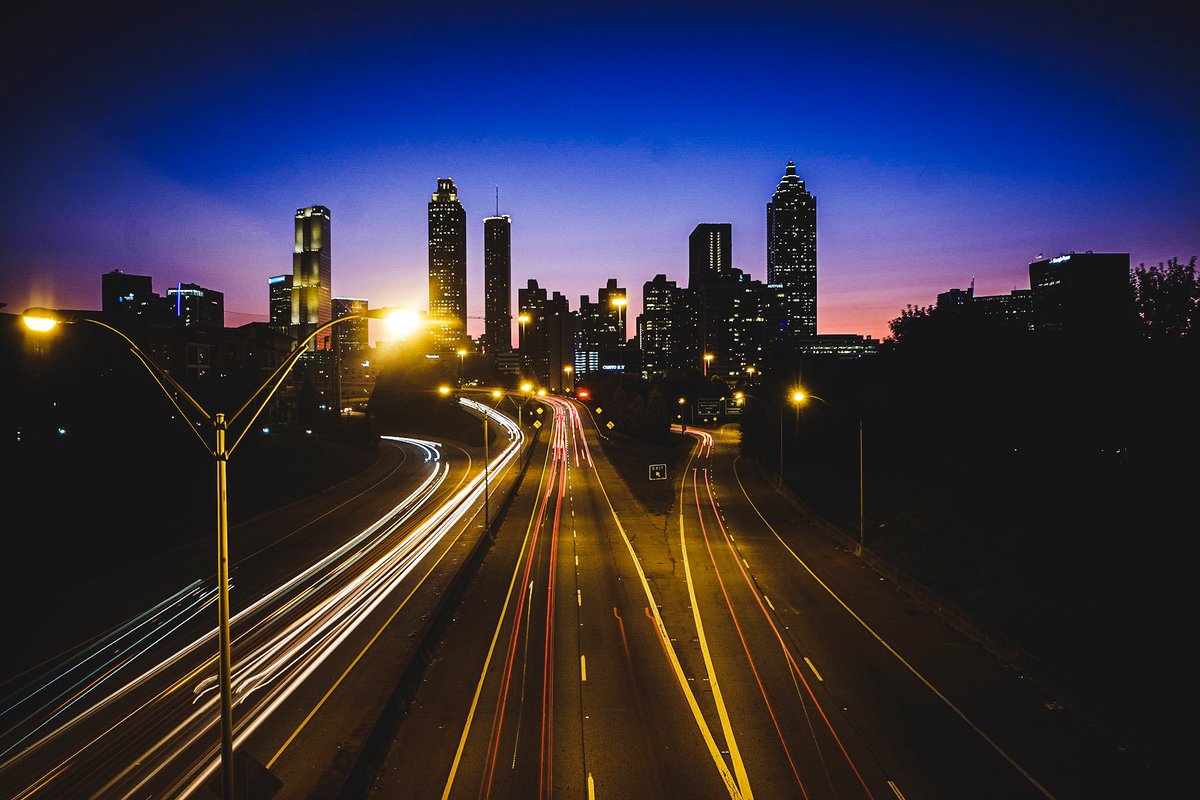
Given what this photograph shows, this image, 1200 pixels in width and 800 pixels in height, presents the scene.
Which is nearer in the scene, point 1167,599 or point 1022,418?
point 1167,599

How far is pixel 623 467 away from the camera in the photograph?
6650cm

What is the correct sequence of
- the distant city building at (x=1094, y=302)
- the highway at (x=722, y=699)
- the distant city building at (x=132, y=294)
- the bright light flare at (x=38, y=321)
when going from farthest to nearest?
the distant city building at (x=132, y=294), the distant city building at (x=1094, y=302), the highway at (x=722, y=699), the bright light flare at (x=38, y=321)

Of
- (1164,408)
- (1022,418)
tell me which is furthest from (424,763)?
(1022,418)

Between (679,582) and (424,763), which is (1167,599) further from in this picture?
(424,763)

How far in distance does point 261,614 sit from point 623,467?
45207mm

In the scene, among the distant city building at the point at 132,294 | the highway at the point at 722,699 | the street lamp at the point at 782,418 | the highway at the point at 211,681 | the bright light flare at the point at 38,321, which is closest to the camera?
the bright light flare at the point at 38,321

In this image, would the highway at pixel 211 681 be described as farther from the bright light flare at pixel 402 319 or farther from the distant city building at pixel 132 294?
the distant city building at pixel 132 294

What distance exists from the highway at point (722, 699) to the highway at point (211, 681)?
2620 millimetres

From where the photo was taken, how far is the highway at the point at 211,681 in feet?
45.0

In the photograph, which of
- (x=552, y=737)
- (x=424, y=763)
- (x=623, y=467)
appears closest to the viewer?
(x=424, y=763)

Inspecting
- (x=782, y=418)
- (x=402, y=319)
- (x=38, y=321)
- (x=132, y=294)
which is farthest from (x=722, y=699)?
(x=132, y=294)

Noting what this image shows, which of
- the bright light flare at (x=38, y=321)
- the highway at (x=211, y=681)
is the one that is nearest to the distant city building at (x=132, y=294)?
the highway at (x=211, y=681)

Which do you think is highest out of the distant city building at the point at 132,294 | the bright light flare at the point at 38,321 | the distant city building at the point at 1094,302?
the distant city building at the point at 132,294

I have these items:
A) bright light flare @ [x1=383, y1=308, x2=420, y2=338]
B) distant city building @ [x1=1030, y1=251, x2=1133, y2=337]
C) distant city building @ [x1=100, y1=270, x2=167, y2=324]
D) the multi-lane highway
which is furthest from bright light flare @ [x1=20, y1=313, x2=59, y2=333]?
distant city building @ [x1=100, y1=270, x2=167, y2=324]
